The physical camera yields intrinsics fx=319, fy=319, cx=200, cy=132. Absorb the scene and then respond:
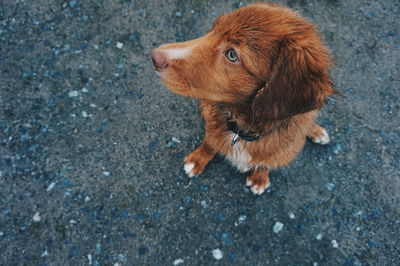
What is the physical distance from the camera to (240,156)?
9.91 ft

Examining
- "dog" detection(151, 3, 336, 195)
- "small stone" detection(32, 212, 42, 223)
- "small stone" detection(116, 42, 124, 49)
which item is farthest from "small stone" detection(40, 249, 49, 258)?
"small stone" detection(116, 42, 124, 49)

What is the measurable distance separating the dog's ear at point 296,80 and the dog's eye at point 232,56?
0.84ft

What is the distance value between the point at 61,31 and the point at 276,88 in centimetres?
298

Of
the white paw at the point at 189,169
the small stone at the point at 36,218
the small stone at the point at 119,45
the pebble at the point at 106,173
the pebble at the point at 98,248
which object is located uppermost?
the small stone at the point at 119,45

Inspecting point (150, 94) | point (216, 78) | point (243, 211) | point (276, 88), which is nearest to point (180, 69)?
point (216, 78)

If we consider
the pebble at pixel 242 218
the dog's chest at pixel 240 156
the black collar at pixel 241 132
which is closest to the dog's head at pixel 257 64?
the black collar at pixel 241 132

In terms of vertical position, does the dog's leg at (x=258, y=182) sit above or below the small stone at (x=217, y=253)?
above

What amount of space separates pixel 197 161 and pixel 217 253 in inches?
36.7

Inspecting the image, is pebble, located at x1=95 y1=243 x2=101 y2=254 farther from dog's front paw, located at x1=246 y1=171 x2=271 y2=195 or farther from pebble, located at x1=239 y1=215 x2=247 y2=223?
dog's front paw, located at x1=246 y1=171 x2=271 y2=195

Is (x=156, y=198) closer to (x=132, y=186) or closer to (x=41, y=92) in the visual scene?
(x=132, y=186)

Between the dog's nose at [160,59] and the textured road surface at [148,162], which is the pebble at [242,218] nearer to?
the textured road surface at [148,162]

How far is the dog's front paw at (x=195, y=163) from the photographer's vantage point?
3.34 metres

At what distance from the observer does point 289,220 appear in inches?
130

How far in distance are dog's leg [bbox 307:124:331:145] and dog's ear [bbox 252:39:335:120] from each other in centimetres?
148
